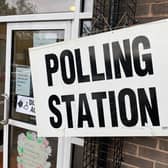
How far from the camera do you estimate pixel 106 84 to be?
1.77 metres

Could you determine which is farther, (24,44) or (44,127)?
(24,44)

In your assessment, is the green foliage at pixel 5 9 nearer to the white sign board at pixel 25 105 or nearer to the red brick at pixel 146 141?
the white sign board at pixel 25 105

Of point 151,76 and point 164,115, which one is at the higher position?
point 151,76

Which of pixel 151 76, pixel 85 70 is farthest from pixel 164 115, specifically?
pixel 85 70

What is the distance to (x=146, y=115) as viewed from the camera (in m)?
1.67

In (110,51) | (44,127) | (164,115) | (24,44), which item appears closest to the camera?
(164,115)

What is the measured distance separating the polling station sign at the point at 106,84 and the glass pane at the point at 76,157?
2.22 feet

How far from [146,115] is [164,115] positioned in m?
0.10

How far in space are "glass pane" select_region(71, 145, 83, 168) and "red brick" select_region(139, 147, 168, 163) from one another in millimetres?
730

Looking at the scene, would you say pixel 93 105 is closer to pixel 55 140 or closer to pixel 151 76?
pixel 151 76

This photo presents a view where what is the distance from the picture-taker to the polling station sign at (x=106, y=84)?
64.1 inches

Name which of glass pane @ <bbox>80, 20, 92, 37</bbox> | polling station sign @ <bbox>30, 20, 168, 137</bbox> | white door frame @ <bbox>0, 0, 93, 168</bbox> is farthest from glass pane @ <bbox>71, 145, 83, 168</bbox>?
glass pane @ <bbox>80, 20, 92, 37</bbox>

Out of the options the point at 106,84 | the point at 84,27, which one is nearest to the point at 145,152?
the point at 106,84

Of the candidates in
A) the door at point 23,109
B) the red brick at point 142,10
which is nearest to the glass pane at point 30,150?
the door at point 23,109
